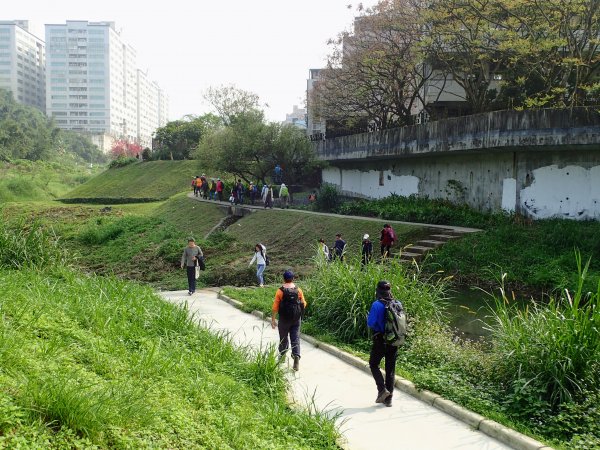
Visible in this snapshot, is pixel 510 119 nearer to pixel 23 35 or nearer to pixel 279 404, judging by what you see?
pixel 279 404

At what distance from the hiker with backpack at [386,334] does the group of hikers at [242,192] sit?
2331 centimetres

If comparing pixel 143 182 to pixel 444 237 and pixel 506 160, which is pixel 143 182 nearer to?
pixel 444 237

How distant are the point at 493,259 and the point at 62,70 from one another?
421ft

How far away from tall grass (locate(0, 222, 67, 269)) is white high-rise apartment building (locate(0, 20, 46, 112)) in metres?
121

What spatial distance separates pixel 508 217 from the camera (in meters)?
19.9

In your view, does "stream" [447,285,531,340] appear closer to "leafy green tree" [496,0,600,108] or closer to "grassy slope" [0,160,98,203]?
"leafy green tree" [496,0,600,108]

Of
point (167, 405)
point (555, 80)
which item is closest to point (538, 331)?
point (167, 405)

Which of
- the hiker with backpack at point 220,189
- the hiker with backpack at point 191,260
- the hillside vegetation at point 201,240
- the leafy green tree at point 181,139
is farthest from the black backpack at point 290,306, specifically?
the leafy green tree at point 181,139

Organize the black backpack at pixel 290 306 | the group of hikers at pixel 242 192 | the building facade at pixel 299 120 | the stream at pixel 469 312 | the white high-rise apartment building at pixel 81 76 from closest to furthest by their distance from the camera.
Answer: the black backpack at pixel 290 306 → the stream at pixel 469 312 → the group of hikers at pixel 242 192 → the building facade at pixel 299 120 → the white high-rise apartment building at pixel 81 76

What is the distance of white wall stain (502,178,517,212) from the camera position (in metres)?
20.1

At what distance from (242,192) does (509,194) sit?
16.9 m

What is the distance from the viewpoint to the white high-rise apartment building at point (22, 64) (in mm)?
121562

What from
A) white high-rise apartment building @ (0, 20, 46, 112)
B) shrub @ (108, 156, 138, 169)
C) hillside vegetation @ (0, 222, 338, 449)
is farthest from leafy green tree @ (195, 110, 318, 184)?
white high-rise apartment building @ (0, 20, 46, 112)

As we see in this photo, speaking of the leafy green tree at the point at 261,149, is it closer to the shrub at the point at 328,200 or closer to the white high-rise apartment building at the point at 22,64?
the shrub at the point at 328,200
